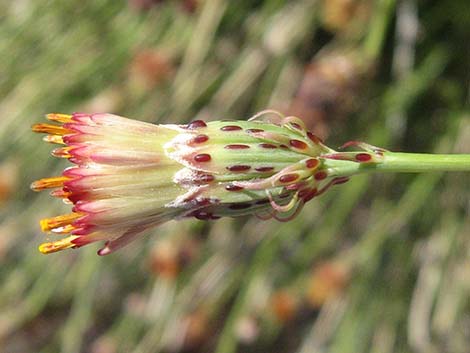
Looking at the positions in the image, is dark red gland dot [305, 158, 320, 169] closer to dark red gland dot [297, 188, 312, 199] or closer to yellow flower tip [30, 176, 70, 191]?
dark red gland dot [297, 188, 312, 199]

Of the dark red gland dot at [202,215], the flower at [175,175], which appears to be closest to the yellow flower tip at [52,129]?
the flower at [175,175]

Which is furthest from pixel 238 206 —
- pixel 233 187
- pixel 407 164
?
pixel 407 164

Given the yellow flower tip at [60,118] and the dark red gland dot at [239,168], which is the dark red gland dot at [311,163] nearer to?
Result: the dark red gland dot at [239,168]

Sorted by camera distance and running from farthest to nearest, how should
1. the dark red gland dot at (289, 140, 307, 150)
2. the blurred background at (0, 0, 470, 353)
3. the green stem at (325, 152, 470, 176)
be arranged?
the blurred background at (0, 0, 470, 353) → the dark red gland dot at (289, 140, 307, 150) → the green stem at (325, 152, 470, 176)

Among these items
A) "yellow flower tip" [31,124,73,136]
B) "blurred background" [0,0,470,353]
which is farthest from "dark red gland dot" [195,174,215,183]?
"blurred background" [0,0,470,353]

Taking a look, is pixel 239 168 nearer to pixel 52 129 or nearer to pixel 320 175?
pixel 320 175

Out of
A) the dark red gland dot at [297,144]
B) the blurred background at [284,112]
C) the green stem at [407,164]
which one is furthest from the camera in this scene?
the blurred background at [284,112]

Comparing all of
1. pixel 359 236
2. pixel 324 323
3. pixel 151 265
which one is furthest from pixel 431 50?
pixel 151 265
